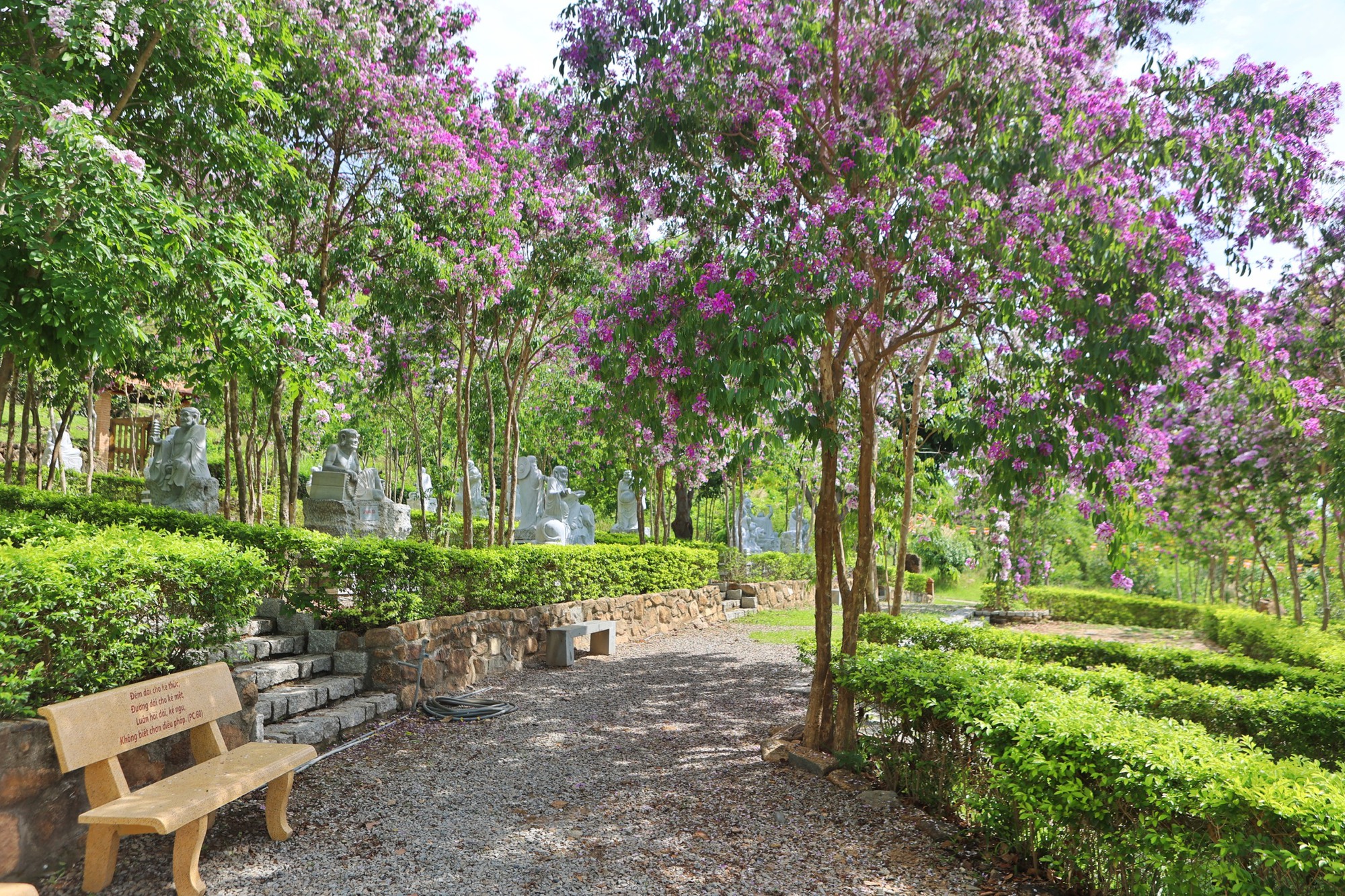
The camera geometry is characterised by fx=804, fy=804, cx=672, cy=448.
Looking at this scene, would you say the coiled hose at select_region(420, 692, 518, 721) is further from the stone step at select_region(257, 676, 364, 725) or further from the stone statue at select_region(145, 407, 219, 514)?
the stone statue at select_region(145, 407, 219, 514)

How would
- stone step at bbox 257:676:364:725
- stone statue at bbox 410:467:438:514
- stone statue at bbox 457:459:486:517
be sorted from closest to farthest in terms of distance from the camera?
1. stone step at bbox 257:676:364:725
2. stone statue at bbox 457:459:486:517
3. stone statue at bbox 410:467:438:514

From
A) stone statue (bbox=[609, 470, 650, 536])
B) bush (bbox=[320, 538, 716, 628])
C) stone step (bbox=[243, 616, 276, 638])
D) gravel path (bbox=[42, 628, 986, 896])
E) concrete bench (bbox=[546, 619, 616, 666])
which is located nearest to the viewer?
gravel path (bbox=[42, 628, 986, 896])

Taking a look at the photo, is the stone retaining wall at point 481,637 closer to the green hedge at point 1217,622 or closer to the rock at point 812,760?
the rock at point 812,760

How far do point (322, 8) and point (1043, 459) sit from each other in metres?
7.34

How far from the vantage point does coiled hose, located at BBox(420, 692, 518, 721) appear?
6.33m

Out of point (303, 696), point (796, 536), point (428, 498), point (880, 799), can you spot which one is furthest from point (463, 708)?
point (796, 536)

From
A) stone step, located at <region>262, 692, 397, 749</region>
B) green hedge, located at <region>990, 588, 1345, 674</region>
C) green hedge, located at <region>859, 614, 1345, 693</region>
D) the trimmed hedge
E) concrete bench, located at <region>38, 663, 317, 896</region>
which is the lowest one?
green hedge, located at <region>990, 588, 1345, 674</region>

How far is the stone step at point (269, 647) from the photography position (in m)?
5.57

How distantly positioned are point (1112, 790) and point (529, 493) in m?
11.7

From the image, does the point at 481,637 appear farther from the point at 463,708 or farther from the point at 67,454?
the point at 67,454

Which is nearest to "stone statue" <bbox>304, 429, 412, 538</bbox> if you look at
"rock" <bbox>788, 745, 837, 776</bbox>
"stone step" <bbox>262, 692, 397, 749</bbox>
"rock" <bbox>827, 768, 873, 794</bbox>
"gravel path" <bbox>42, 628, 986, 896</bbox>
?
"stone step" <bbox>262, 692, 397, 749</bbox>

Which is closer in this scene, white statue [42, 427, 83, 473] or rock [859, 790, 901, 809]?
rock [859, 790, 901, 809]

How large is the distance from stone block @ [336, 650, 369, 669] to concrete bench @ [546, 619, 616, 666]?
2.89 m

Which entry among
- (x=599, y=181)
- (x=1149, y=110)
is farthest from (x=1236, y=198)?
(x=599, y=181)
